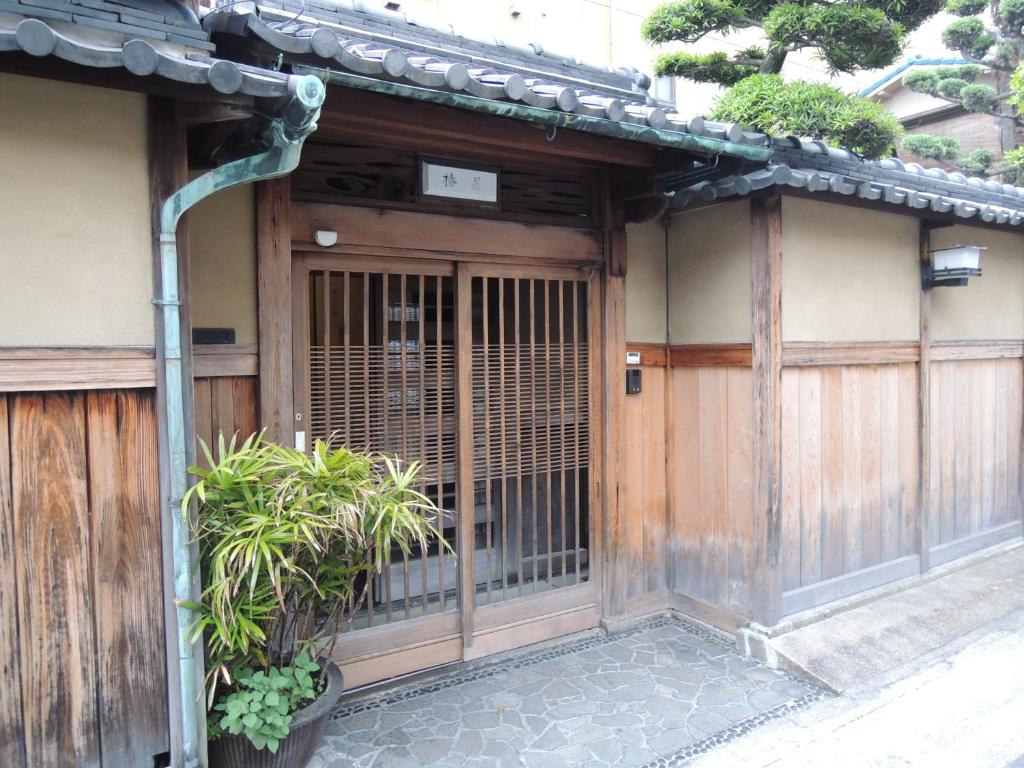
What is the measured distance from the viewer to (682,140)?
4625 millimetres

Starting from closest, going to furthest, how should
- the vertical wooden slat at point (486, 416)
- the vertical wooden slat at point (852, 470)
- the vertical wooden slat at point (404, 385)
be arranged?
the vertical wooden slat at point (404, 385) → the vertical wooden slat at point (486, 416) → the vertical wooden slat at point (852, 470)

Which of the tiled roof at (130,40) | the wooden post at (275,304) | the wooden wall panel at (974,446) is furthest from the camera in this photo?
the wooden wall panel at (974,446)

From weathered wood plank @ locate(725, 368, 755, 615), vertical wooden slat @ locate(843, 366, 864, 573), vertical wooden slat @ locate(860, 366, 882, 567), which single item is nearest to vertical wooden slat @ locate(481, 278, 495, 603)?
weathered wood plank @ locate(725, 368, 755, 615)

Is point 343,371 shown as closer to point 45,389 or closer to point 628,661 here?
point 45,389

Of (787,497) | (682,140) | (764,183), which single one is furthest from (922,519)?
(682,140)

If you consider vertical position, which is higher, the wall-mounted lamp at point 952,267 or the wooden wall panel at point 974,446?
the wall-mounted lamp at point 952,267

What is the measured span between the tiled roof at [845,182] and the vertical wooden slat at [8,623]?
4989 millimetres

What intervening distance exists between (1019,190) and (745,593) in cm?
707

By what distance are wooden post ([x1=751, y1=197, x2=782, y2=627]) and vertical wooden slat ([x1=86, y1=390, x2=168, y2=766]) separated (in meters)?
4.49

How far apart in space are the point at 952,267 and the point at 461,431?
521 cm

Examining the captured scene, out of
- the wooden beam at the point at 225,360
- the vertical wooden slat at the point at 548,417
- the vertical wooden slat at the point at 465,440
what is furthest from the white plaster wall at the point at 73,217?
the vertical wooden slat at the point at 548,417

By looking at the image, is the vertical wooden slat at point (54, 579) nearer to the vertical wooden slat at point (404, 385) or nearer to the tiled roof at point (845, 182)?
the vertical wooden slat at point (404, 385)

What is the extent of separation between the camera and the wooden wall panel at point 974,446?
23.9 feet

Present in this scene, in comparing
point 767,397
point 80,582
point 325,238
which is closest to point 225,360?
point 325,238
